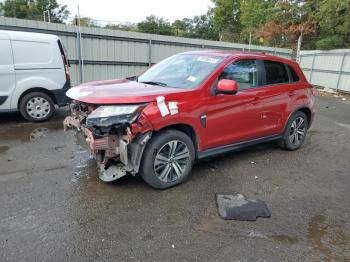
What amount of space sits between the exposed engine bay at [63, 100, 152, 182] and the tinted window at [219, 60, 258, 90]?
4.75 feet

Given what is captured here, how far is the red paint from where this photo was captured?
3.59m

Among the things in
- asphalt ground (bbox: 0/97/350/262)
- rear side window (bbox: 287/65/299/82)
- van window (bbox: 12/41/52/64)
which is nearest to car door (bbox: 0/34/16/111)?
van window (bbox: 12/41/52/64)

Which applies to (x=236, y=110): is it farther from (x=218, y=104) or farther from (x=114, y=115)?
(x=114, y=115)

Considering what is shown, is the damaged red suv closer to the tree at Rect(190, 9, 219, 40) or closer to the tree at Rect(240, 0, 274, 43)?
the tree at Rect(240, 0, 274, 43)

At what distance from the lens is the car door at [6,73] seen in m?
6.36

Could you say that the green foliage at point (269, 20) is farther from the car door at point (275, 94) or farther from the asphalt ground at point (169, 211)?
the asphalt ground at point (169, 211)

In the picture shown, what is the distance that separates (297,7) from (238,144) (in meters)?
24.7

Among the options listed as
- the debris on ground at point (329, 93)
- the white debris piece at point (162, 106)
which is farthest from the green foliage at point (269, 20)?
the white debris piece at point (162, 106)

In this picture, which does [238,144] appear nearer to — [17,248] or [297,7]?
[17,248]

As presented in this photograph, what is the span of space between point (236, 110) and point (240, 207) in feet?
4.78

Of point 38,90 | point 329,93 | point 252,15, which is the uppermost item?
point 252,15

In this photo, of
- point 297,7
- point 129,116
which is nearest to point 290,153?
point 129,116

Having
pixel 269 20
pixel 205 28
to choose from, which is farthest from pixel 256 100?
pixel 205 28

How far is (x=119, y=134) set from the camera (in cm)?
357
